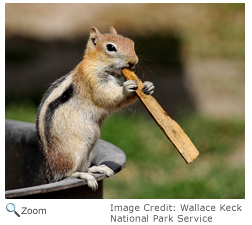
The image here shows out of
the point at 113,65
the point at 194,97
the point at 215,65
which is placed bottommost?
the point at 113,65

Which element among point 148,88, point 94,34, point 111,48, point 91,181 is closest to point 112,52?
point 111,48

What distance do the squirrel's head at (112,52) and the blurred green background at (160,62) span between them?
206 centimetres

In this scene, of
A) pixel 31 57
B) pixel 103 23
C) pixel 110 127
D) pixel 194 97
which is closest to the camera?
pixel 110 127

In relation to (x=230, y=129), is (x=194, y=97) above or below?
above

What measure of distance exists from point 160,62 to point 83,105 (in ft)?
13.6

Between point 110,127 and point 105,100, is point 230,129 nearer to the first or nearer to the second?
point 110,127

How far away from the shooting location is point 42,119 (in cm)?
247

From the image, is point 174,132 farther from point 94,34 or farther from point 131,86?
point 94,34

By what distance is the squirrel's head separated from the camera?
93.9 inches

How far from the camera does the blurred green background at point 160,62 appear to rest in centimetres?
476

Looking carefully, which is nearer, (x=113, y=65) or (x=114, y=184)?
(x=113, y=65)

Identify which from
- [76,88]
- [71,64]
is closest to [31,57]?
[71,64]

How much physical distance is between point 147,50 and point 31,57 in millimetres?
1863

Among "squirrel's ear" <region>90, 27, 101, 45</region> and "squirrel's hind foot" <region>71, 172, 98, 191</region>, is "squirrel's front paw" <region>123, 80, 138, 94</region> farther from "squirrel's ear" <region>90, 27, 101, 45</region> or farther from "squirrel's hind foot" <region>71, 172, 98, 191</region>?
"squirrel's hind foot" <region>71, 172, 98, 191</region>
